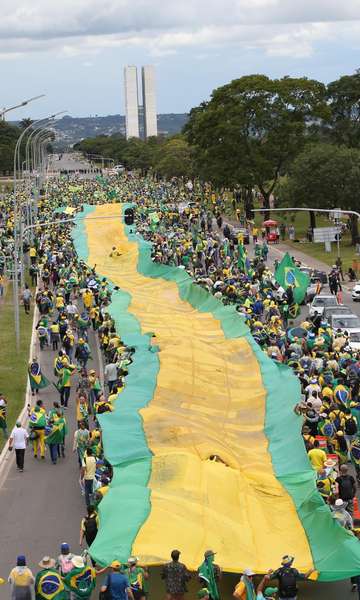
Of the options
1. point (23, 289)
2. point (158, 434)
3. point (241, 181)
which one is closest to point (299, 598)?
point (158, 434)

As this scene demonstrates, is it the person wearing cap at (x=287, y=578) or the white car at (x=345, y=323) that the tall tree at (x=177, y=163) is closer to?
the white car at (x=345, y=323)

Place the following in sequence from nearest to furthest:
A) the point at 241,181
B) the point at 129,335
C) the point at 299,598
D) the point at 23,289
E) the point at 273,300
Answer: the point at 299,598 → the point at 129,335 → the point at 273,300 → the point at 23,289 → the point at 241,181

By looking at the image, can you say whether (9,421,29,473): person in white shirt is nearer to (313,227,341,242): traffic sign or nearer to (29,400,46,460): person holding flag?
(29,400,46,460): person holding flag

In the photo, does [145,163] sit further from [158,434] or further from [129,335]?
[158,434]

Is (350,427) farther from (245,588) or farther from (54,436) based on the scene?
(245,588)

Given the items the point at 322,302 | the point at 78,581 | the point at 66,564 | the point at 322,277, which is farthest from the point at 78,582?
the point at 322,277
